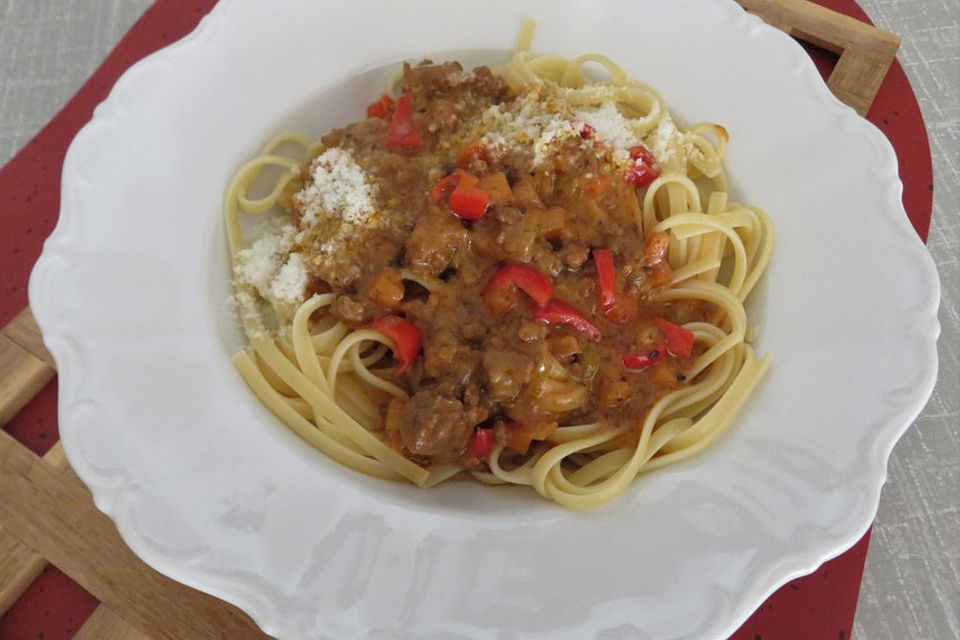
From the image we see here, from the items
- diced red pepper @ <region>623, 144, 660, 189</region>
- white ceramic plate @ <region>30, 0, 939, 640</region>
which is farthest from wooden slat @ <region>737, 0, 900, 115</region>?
diced red pepper @ <region>623, 144, 660, 189</region>

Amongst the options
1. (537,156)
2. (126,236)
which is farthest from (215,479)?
(537,156)

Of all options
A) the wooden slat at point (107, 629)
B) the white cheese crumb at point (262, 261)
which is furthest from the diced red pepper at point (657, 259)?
the wooden slat at point (107, 629)

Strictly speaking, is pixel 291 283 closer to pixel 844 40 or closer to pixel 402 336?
pixel 402 336

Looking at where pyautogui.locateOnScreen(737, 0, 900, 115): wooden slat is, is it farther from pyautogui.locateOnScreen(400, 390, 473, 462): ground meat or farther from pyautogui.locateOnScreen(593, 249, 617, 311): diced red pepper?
pyautogui.locateOnScreen(400, 390, 473, 462): ground meat

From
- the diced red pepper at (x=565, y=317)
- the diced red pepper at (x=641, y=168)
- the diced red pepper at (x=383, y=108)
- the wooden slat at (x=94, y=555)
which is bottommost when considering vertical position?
the wooden slat at (x=94, y=555)

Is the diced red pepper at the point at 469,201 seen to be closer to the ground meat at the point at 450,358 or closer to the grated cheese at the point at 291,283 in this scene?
the ground meat at the point at 450,358

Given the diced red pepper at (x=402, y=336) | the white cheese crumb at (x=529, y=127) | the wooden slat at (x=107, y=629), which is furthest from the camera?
the white cheese crumb at (x=529, y=127)
